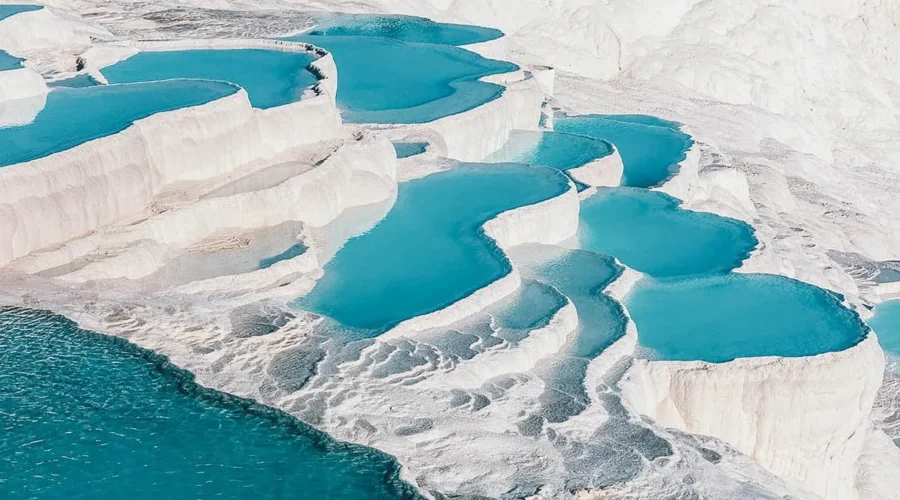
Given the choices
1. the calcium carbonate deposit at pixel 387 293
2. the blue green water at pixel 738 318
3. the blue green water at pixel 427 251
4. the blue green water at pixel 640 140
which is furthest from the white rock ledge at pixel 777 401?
the blue green water at pixel 640 140

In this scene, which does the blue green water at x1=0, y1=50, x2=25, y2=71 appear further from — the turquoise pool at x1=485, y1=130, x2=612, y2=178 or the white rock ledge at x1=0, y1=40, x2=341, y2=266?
the turquoise pool at x1=485, y1=130, x2=612, y2=178

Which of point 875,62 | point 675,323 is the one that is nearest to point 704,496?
point 675,323

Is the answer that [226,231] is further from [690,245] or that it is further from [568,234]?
[690,245]

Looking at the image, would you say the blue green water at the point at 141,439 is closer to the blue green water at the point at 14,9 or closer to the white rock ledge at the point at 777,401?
the white rock ledge at the point at 777,401

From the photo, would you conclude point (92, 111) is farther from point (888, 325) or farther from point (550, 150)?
point (888, 325)

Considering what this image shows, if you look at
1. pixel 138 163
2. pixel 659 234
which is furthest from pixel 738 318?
pixel 138 163

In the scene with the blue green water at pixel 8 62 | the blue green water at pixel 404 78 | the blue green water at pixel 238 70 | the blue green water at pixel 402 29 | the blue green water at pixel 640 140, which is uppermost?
the blue green water at pixel 8 62
